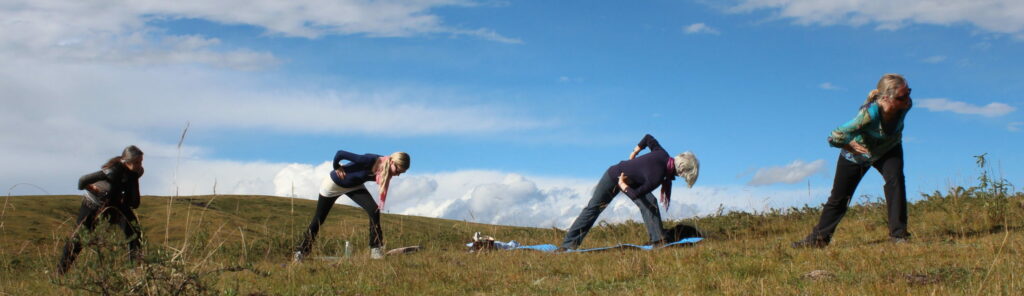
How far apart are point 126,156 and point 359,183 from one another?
2842 millimetres

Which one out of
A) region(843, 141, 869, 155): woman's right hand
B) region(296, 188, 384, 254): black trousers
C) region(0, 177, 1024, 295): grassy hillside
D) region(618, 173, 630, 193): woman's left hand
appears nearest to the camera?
region(0, 177, 1024, 295): grassy hillside

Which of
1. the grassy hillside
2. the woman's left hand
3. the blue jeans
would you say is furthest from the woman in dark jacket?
the woman's left hand

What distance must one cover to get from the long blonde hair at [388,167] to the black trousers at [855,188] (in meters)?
4.90

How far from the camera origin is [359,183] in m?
9.96

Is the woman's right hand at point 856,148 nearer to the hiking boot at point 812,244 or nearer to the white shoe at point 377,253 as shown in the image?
the hiking boot at point 812,244

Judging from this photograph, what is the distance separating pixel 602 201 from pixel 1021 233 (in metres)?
4.96

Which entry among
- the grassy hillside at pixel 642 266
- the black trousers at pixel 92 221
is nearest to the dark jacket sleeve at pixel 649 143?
the grassy hillside at pixel 642 266

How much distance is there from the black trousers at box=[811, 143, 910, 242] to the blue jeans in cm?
184

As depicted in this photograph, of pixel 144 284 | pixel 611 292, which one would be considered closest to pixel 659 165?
pixel 611 292

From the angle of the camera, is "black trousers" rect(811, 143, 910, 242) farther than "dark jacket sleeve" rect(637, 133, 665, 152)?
No

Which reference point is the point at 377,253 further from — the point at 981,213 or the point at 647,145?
the point at 981,213

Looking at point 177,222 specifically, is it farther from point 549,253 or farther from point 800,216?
point 800,216

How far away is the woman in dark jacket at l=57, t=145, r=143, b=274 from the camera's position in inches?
366

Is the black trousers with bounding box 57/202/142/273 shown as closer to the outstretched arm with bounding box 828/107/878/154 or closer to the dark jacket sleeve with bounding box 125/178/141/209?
the dark jacket sleeve with bounding box 125/178/141/209
